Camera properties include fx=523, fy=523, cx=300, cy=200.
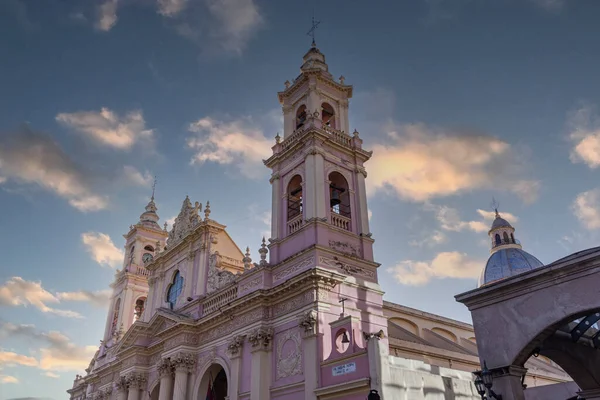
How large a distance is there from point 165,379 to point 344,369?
458 inches

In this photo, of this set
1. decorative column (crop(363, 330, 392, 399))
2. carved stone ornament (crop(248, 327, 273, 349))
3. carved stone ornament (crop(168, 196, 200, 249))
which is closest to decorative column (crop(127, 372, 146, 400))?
carved stone ornament (crop(168, 196, 200, 249))

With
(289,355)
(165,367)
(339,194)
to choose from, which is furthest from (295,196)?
(165,367)

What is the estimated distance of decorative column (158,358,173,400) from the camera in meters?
25.0

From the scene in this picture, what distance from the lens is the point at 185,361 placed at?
2448cm

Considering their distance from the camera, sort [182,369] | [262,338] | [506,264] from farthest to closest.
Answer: [506,264] → [182,369] → [262,338]

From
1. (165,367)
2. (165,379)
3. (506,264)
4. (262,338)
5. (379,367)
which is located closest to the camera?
(379,367)

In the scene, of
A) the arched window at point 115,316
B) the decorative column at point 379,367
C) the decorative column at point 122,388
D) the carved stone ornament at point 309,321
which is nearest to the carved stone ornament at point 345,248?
the carved stone ornament at point 309,321

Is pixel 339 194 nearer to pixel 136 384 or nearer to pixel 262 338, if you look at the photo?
pixel 262 338

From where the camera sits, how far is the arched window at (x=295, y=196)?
24359 mm

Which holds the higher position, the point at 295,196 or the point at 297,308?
the point at 295,196

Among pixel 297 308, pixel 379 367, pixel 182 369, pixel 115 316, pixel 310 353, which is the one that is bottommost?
pixel 379 367

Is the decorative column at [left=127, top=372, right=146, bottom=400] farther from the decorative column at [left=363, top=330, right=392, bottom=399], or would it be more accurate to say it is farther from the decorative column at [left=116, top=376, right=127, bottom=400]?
the decorative column at [left=363, top=330, right=392, bottom=399]

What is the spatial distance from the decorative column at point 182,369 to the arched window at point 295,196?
8290 millimetres

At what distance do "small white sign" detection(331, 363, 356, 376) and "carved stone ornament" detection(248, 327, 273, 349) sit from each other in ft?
12.1
